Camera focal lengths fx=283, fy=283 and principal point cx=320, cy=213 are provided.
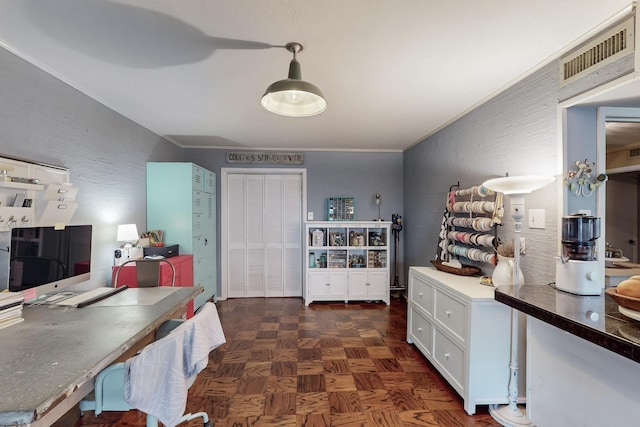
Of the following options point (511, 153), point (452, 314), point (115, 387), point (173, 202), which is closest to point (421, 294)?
point (452, 314)

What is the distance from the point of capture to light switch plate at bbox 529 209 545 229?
6.38ft

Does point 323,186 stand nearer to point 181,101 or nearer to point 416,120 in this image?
point 416,120

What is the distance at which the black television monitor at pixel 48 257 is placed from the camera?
1549mm

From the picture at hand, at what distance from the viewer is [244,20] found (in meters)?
1.52

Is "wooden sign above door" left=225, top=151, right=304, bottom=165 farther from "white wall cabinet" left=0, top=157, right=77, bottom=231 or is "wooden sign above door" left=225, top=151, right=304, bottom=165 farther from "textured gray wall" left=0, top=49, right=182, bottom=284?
"white wall cabinet" left=0, top=157, right=77, bottom=231

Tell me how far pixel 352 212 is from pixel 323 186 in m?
0.62

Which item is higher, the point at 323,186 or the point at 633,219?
the point at 323,186

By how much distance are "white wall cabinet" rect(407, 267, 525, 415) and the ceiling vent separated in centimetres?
148

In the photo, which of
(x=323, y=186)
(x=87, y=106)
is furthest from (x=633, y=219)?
(x=87, y=106)

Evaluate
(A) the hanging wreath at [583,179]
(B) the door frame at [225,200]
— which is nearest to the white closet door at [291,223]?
(B) the door frame at [225,200]

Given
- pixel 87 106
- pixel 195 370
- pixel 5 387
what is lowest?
pixel 195 370

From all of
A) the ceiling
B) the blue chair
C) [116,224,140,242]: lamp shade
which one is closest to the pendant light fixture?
the ceiling

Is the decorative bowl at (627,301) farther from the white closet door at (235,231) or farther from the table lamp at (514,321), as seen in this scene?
the white closet door at (235,231)

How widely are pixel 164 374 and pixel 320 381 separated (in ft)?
4.95
